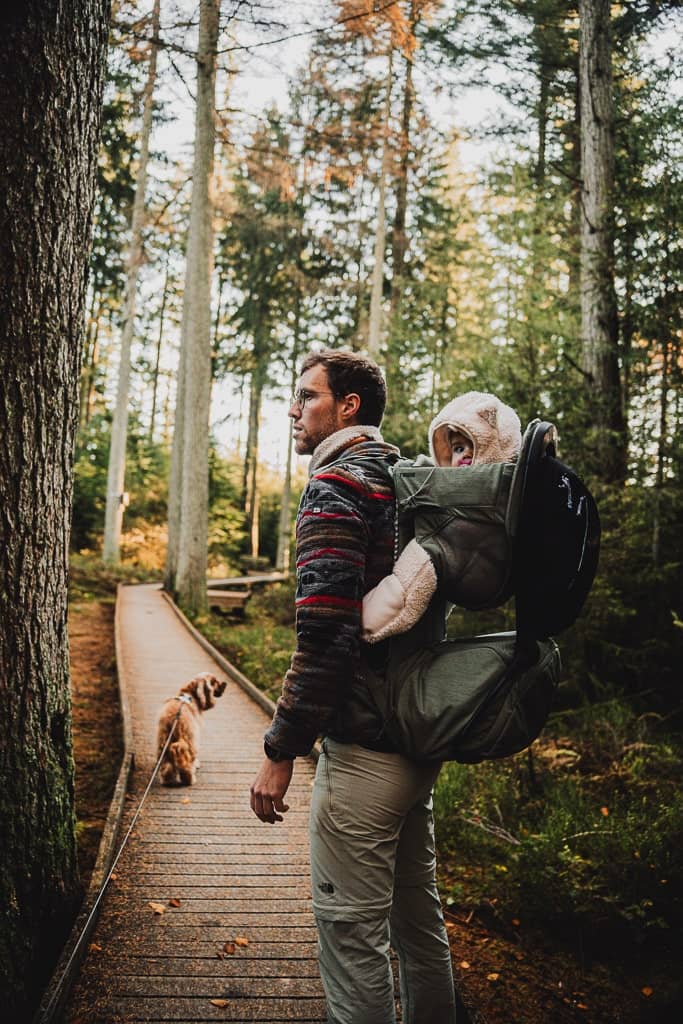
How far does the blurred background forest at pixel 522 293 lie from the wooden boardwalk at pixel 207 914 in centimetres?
130

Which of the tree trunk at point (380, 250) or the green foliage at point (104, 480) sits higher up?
the tree trunk at point (380, 250)

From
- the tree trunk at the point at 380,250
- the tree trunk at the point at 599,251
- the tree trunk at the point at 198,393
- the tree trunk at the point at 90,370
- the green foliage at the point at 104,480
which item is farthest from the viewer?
the tree trunk at the point at 90,370

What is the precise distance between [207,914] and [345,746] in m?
2.01

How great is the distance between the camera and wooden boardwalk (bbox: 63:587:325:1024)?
8.61 feet

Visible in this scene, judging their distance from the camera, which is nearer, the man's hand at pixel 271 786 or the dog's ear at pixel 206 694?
the man's hand at pixel 271 786

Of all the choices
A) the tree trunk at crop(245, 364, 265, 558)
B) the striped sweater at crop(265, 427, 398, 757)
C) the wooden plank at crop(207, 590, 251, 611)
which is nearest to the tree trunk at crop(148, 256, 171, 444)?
the tree trunk at crop(245, 364, 265, 558)

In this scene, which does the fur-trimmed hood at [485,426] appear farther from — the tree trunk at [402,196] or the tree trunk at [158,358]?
the tree trunk at [158,358]

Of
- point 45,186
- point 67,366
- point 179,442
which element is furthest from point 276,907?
point 179,442

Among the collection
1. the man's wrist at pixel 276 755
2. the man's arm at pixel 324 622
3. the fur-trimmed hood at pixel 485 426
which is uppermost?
the fur-trimmed hood at pixel 485 426

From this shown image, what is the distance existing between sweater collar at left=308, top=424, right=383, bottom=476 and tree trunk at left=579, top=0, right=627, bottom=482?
5.72 metres

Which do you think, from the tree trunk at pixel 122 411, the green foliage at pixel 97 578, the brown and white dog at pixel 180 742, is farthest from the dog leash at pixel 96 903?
the tree trunk at pixel 122 411

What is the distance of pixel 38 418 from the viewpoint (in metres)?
2.73

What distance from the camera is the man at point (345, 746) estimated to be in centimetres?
173

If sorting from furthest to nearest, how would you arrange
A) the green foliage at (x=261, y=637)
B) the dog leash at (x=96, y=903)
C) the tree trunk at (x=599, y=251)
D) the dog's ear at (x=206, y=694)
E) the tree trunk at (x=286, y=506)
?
the tree trunk at (x=286, y=506) < the green foliage at (x=261, y=637) < the tree trunk at (x=599, y=251) < the dog's ear at (x=206, y=694) < the dog leash at (x=96, y=903)
